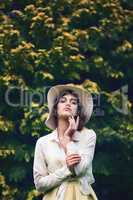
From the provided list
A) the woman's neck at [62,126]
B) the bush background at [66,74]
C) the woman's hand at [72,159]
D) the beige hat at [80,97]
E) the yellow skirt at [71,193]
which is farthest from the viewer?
the bush background at [66,74]

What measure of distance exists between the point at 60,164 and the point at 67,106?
1.54 ft

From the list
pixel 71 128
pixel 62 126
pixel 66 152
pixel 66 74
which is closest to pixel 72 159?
pixel 66 152

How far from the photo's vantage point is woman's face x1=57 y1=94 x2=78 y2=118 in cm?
545

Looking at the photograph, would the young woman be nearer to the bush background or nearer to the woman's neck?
the woman's neck

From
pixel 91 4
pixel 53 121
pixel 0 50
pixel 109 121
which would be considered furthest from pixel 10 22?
pixel 53 121

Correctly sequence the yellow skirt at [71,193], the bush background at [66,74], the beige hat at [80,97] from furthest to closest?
1. the bush background at [66,74]
2. the beige hat at [80,97]
3. the yellow skirt at [71,193]

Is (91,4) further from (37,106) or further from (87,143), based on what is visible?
(87,143)

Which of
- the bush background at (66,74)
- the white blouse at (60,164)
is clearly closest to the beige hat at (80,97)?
the white blouse at (60,164)

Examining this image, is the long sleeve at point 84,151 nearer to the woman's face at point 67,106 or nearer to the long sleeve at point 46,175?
the long sleeve at point 46,175

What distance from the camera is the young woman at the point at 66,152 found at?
5.22m

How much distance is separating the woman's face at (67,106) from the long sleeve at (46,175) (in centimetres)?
37

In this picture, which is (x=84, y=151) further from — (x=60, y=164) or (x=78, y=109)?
(x=78, y=109)

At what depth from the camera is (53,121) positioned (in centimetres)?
554

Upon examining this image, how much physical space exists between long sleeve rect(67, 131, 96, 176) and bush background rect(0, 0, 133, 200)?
4.71 metres
